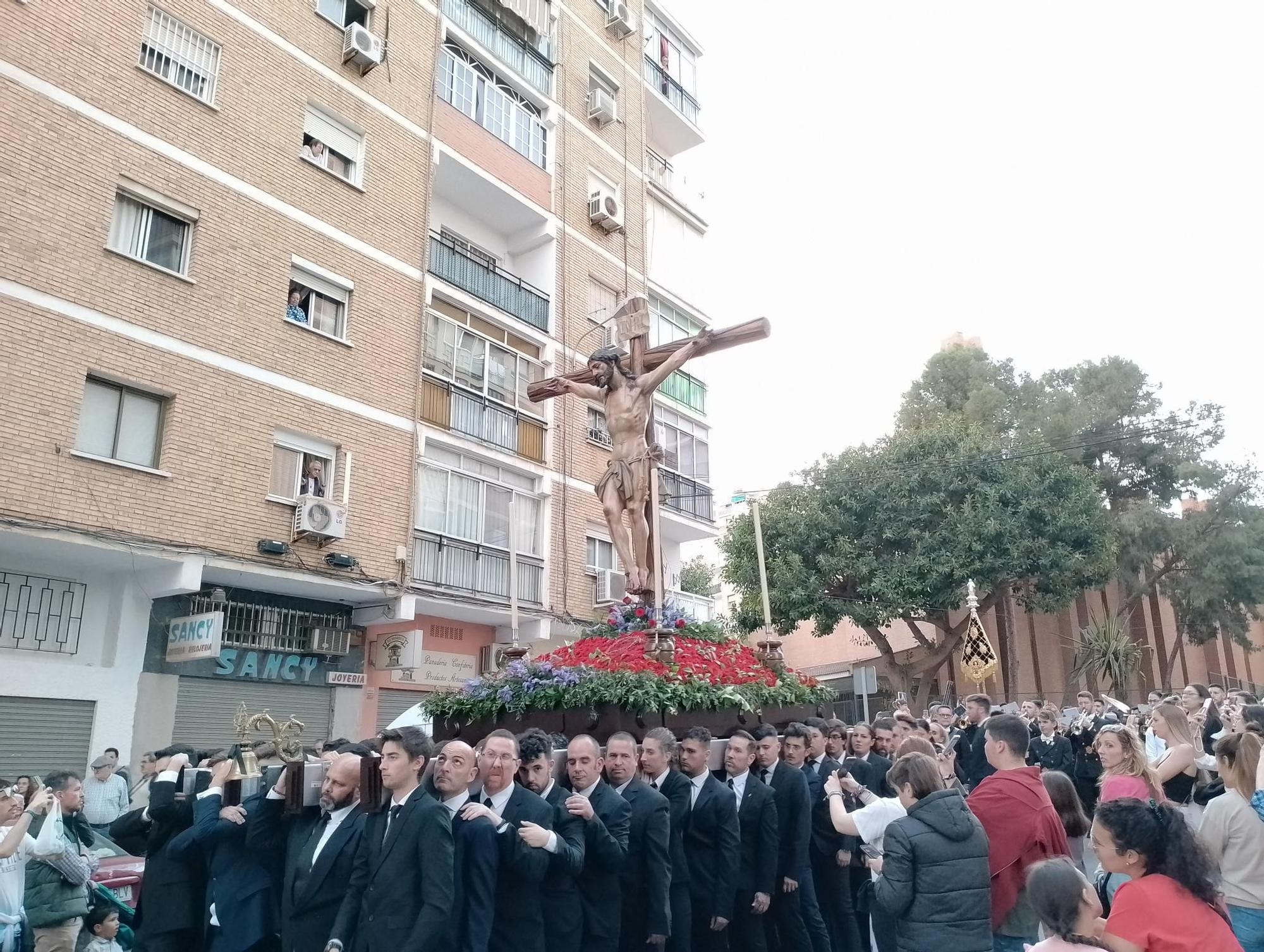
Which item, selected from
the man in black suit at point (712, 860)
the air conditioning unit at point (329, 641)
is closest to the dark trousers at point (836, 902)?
the man in black suit at point (712, 860)

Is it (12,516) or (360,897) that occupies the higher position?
(12,516)

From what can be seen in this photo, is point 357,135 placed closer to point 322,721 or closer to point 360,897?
point 322,721

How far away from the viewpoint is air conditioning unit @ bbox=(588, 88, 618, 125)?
23.3m

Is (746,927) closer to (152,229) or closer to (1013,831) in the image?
(1013,831)

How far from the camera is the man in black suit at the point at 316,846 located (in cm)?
475

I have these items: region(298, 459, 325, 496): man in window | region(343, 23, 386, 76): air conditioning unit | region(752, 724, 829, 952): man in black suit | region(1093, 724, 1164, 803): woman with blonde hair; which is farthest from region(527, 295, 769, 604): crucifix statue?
region(343, 23, 386, 76): air conditioning unit

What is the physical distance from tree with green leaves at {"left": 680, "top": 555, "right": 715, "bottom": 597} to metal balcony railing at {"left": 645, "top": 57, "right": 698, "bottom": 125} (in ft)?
69.9

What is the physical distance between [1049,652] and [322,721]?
90.7 feet

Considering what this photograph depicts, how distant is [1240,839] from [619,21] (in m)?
24.0

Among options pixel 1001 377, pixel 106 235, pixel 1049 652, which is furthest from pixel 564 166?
pixel 1049 652

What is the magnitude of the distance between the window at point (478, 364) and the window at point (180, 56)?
5.17m

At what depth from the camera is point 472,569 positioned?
18.2 metres

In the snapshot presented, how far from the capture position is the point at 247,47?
15.9 m

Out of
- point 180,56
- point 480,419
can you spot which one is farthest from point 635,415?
point 180,56
